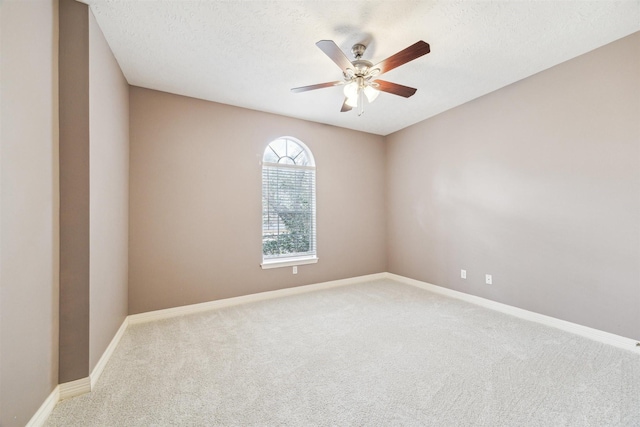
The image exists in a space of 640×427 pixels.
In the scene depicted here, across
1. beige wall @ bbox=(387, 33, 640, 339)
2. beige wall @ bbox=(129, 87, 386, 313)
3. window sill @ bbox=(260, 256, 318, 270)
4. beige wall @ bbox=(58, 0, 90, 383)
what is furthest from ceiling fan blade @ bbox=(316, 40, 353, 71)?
window sill @ bbox=(260, 256, 318, 270)

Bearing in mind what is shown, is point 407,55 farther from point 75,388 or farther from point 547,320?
point 75,388

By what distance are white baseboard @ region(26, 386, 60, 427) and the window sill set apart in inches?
90.3

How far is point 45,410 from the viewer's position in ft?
5.20

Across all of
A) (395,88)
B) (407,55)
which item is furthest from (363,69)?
(407,55)

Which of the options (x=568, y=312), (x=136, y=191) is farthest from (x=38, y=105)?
(x=568, y=312)

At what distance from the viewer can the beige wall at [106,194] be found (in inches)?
76.5

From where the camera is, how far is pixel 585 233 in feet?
8.54

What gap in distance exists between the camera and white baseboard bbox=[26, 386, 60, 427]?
4.87ft

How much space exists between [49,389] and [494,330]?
140 inches

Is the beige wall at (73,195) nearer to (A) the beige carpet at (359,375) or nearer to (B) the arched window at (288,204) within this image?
(A) the beige carpet at (359,375)

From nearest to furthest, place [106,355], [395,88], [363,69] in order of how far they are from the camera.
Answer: [106,355], [363,69], [395,88]

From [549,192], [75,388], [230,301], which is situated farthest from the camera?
[230,301]

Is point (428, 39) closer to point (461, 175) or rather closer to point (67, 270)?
point (461, 175)

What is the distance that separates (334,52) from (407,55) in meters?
0.55
